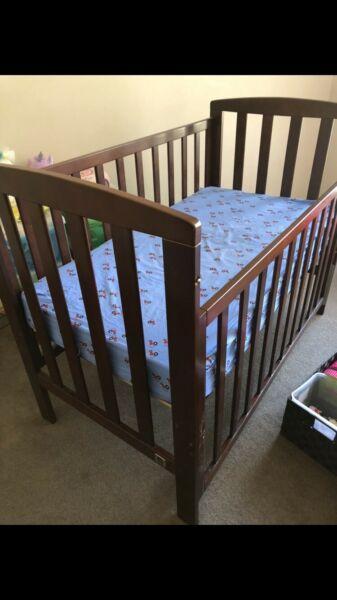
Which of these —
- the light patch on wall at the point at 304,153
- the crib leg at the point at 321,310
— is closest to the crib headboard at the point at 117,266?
the crib leg at the point at 321,310

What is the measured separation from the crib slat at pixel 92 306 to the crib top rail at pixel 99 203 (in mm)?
52

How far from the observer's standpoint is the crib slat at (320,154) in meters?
1.67

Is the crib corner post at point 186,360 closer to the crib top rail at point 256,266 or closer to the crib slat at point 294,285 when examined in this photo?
the crib top rail at point 256,266

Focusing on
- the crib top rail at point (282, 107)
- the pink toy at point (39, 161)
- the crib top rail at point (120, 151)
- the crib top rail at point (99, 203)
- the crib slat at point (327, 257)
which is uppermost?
the crib top rail at point (99, 203)

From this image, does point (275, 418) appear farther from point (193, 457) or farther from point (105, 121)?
point (105, 121)

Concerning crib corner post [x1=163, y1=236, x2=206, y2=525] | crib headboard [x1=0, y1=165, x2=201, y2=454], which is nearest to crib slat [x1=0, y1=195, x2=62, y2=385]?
crib headboard [x1=0, y1=165, x2=201, y2=454]

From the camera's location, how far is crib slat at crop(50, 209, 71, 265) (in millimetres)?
1267

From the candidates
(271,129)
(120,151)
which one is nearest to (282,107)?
(271,129)

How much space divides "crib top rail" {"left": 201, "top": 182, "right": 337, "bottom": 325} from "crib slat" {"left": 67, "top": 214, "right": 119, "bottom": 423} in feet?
0.94

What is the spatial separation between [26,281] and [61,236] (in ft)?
0.91

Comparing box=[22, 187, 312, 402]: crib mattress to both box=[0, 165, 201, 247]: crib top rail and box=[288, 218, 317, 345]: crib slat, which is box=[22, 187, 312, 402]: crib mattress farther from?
box=[0, 165, 201, 247]: crib top rail

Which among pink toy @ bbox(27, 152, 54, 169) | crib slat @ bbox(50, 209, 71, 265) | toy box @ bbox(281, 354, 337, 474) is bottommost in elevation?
toy box @ bbox(281, 354, 337, 474)
